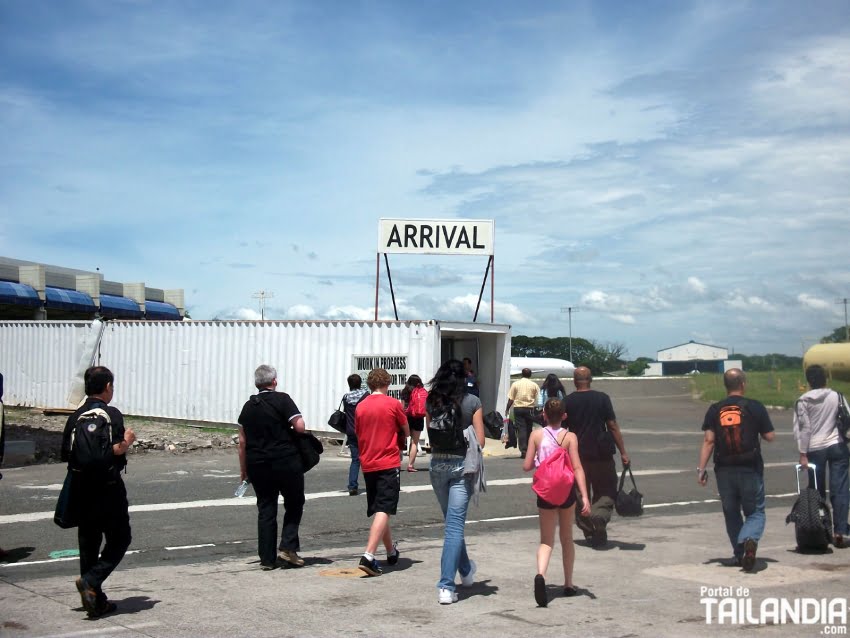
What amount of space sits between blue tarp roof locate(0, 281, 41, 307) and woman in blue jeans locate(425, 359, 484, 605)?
3395 cm

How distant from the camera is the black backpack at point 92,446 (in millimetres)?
6668

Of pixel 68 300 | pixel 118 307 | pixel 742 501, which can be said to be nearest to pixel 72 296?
→ pixel 68 300

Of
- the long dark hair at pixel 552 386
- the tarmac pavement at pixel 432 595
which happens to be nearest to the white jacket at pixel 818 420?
the tarmac pavement at pixel 432 595

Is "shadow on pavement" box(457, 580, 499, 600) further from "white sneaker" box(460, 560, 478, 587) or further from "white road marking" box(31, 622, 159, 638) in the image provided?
"white road marking" box(31, 622, 159, 638)

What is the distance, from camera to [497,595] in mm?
7414

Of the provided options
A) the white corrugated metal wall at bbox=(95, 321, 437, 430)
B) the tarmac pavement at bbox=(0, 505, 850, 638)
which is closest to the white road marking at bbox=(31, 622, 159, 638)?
the tarmac pavement at bbox=(0, 505, 850, 638)

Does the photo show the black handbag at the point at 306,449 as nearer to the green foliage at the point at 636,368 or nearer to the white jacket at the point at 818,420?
the white jacket at the point at 818,420

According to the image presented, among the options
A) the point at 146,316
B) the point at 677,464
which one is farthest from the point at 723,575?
the point at 146,316

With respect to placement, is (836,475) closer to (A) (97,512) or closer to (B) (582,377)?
(B) (582,377)

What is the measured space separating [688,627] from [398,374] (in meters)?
16.5

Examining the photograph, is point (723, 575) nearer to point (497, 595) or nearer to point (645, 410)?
point (497, 595)

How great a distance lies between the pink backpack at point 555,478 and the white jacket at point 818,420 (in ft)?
11.0

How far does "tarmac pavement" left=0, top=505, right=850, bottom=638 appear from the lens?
21.0ft

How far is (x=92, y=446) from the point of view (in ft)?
21.9
